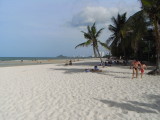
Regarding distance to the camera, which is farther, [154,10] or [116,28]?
[116,28]

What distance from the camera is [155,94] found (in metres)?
7.00

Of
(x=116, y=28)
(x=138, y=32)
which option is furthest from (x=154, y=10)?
(x=116, y=28)

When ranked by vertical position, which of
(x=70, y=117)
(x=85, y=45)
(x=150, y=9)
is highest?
(x=150, y=9)

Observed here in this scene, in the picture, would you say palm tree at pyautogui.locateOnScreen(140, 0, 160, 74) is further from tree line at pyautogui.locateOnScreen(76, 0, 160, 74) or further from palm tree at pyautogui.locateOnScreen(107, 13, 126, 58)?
palm tree at pyautogui.locateOnScreen(107, 13, 126, 58)

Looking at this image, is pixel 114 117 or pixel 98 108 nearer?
pixel 114 117

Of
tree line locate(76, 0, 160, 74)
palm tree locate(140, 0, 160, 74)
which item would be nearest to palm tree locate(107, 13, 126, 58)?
tree line locate(76, 0, 160, 74)

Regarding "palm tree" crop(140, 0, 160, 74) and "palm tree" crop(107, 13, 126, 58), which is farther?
"palm tree" crop(107, 13, 126, 58)

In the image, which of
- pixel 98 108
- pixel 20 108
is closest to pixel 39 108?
pixel 20 108

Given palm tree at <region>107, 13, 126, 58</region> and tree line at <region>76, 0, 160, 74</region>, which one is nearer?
tree line at <region>76, 0, 160, 74</region>

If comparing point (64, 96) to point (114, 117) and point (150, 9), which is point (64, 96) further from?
point (150, 9)

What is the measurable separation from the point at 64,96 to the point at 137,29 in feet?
36.0

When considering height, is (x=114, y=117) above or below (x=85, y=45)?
below

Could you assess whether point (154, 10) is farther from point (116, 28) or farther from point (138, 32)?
point (116, 28)


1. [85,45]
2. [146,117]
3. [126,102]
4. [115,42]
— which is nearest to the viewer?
[146,117]
